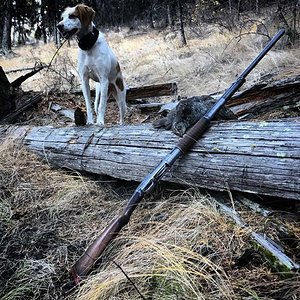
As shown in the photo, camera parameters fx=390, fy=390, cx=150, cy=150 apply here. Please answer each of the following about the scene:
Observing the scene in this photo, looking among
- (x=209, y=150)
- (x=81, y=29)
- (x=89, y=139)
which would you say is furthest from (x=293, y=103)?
(x=81, y=29)

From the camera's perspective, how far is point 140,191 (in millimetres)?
2506

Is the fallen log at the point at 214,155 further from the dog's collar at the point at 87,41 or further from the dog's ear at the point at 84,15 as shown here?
the dog's ear at the point at 84,15

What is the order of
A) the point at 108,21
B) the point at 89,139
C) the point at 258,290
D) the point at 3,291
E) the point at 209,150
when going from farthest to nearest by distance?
the point at 108,21 → the point at 89,139 → the point at 209,150 → the point at 3,291 → the point at 258,290

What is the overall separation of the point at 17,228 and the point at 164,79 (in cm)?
716

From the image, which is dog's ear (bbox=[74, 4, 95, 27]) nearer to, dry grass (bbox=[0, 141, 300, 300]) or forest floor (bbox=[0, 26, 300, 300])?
forest floor (bbox=[0, 26, 300, 300])

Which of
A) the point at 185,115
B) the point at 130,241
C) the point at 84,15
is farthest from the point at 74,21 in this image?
the point at 130,241

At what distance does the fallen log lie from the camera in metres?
2.32

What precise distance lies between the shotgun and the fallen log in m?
0.09

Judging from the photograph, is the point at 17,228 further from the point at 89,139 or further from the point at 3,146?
the point at 3,146

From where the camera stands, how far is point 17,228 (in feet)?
9.11

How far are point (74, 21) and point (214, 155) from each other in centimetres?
285

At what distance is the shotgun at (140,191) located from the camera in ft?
7.18

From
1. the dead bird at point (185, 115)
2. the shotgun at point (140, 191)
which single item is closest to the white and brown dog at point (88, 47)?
the dead bird at point (185, 115)

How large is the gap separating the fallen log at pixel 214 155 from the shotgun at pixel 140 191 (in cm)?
9
